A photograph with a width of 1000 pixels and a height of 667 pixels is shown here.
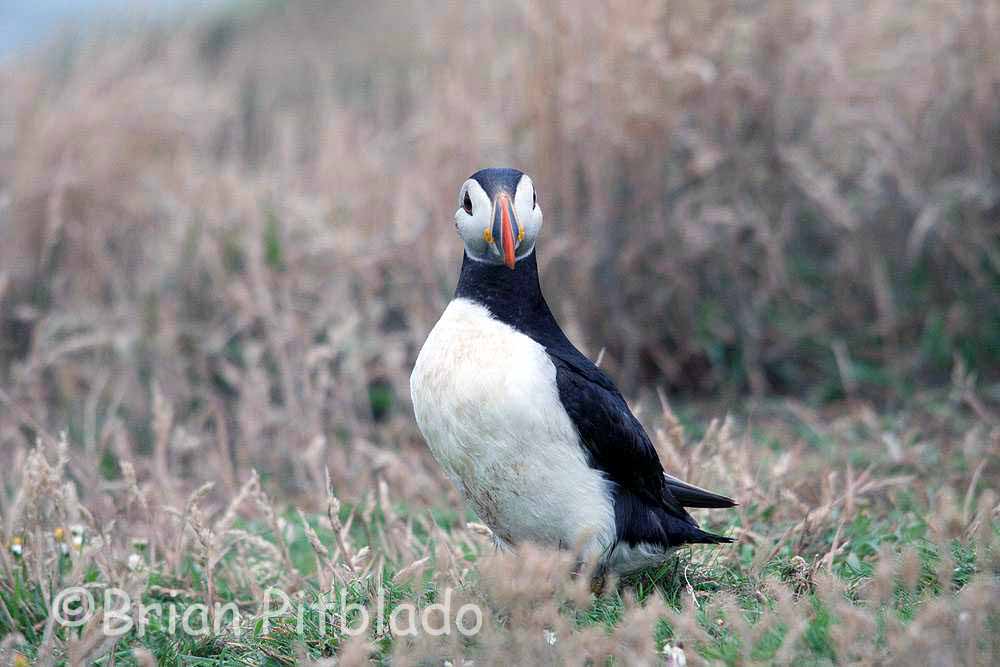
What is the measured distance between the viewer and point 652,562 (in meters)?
2.84

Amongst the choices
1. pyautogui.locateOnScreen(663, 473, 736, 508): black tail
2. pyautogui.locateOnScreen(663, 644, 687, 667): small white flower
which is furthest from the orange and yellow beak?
pyautogui.locateOnScreen(663, 644, 687, 667): small white flower

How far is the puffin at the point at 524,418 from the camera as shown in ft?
8.45

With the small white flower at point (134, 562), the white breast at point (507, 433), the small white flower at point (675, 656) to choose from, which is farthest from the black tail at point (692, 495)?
the small white flower at point (134, 562)

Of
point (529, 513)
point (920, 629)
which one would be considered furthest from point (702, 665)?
point (529, 513)

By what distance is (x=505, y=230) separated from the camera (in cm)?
256

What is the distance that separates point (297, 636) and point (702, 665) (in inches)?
38.3

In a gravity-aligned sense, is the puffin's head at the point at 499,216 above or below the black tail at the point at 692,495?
above

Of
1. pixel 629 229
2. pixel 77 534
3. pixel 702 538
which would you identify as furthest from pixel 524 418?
pixel 629 229

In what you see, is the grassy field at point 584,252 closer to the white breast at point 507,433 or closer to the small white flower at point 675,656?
the white breast at point 507,433

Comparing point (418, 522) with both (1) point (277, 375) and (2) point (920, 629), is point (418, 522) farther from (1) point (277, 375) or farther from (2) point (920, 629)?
(2) point (920, 629)

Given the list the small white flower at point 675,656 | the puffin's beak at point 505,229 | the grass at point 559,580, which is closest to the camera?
the grass at point 559,580

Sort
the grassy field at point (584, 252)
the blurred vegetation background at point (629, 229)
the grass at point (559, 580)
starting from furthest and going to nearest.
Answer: the blurred vegetation background at point (629, 229) < the grassy field at point (584, 252) < the grass at point (559, 580)

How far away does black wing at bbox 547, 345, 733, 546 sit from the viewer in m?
2.68

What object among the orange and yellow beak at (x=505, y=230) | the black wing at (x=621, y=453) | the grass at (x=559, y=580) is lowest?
the grass at (x=559, y=580)
